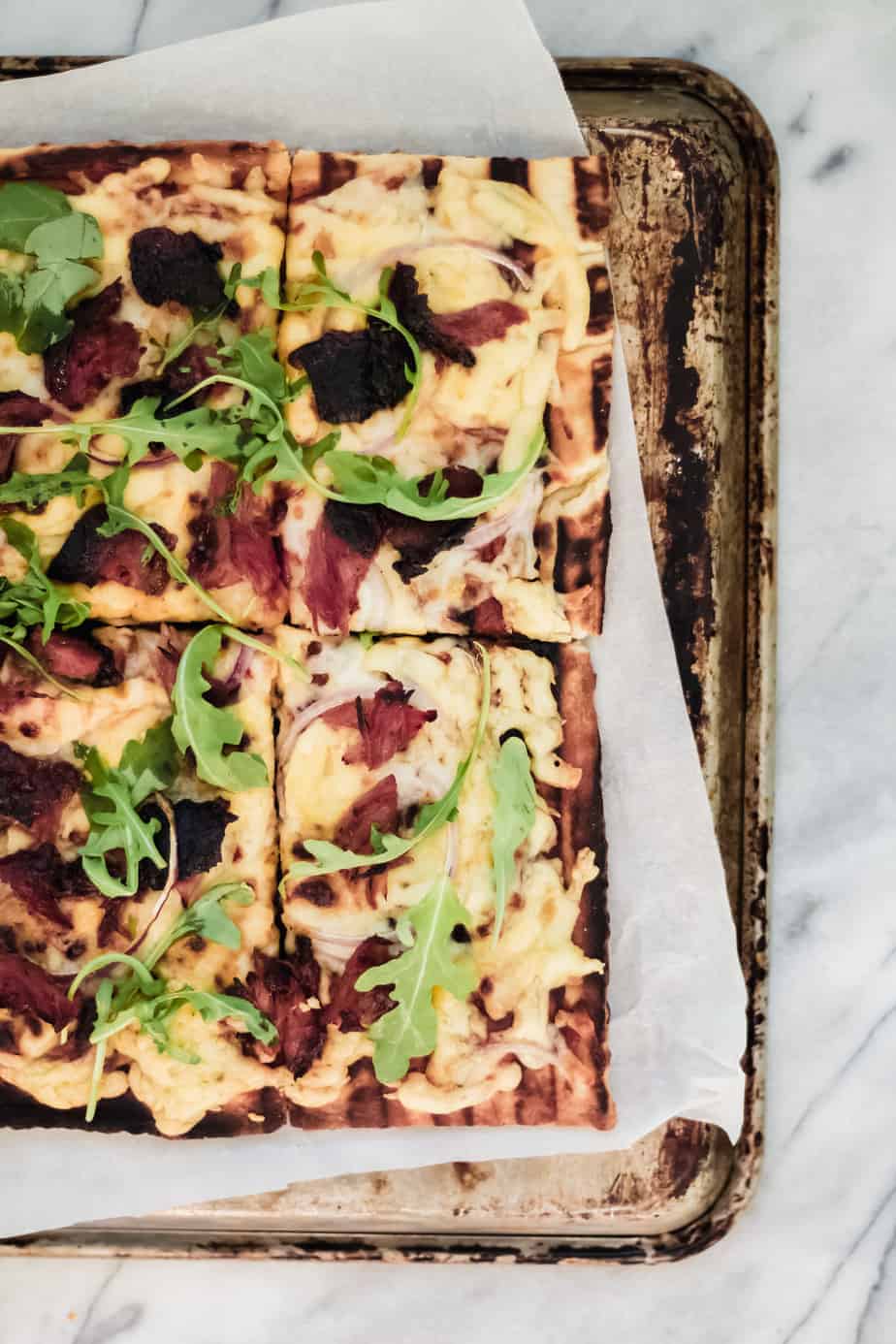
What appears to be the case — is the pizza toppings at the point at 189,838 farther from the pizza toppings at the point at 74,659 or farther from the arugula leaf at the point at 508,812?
the arugula leaf at the point at 508,812

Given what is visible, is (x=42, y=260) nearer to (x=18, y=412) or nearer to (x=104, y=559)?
(x=18, y=412)

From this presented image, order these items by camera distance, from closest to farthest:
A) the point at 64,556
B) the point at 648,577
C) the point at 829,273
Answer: the point at 64,556 < the point at 648,577 < the point at 829,273

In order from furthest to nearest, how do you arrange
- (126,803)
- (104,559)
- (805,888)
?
(805,888), (104,559), (126,803)

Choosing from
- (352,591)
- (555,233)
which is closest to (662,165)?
(555,233)

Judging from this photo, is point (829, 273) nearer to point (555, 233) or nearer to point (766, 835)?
point (555, 233)

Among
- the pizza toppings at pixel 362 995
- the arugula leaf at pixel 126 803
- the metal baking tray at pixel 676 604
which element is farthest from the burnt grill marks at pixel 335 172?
the pizza toppings at pixel 362 995

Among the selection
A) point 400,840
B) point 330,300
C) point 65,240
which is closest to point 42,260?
point 65,240

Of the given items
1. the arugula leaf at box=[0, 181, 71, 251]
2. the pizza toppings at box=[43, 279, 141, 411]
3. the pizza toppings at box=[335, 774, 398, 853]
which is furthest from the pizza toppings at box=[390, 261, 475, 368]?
the pizza toppings at box=[335, 774, 398, 853]
